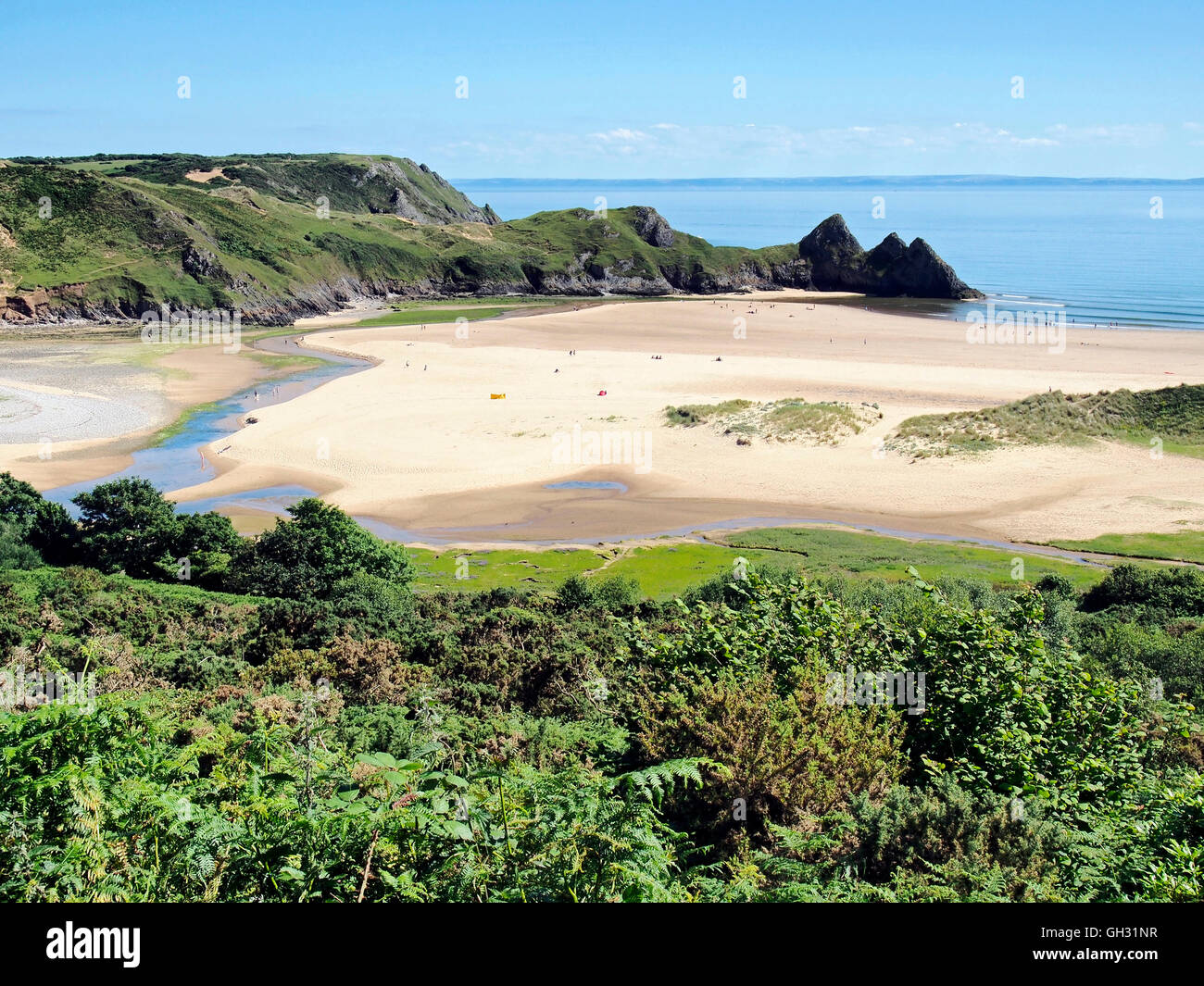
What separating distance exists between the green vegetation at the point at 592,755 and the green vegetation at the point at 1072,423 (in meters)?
28.5

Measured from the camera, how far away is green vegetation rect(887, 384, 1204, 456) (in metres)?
50.2

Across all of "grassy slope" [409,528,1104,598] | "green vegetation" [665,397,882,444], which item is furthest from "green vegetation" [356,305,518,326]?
"grassy slope" [409,528,1104,598]

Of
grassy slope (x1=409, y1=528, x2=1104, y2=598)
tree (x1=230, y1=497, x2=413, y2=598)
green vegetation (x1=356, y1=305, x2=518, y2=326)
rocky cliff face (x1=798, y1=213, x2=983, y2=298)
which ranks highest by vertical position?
rocky cliff face (x1=798, y1=213, x2=983, y2=298)

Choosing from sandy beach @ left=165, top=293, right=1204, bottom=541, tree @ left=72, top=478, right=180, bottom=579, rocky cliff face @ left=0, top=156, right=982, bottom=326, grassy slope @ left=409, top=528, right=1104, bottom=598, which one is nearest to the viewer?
tree @ left=72, top=478, right=180, bottom=579

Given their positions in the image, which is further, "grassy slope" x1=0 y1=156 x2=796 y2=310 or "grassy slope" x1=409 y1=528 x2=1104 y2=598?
"grassy slope" x1=0 y1=156 x2=796 y2=310

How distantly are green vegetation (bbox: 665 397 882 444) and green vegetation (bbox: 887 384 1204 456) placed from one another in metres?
3.14

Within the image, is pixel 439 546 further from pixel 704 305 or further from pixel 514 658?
pixel 704 305

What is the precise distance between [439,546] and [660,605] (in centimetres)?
1440

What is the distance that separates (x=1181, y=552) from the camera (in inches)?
1422

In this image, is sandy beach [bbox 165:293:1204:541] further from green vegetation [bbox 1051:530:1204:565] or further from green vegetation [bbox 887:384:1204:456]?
green vegetation [bbox 887:384:1204:456]

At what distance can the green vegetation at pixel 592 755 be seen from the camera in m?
5.94

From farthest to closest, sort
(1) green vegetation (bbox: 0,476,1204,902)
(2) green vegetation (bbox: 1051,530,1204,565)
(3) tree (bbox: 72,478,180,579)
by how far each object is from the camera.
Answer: (2) green vegetation (bbox: 1051,530,1204,565) → (3) tree (bbox: 72,478,180,579) → (1) green vegetation (bbox: 0,476,1204,902)

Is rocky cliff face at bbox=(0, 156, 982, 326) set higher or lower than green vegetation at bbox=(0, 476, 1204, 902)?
higher
